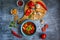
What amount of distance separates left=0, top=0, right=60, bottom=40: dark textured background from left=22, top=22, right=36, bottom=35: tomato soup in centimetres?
12

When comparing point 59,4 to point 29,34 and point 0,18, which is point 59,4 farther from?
point 0,18

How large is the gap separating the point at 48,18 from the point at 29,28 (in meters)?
0.32

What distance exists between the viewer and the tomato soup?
8.29 feet

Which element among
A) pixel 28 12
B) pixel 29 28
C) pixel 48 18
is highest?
pixel 28 12

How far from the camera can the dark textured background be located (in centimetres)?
251

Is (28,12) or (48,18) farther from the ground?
(28,12)

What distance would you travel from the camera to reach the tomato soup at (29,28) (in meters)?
2.53

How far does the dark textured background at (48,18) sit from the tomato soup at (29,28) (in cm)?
12

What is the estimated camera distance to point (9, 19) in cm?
253

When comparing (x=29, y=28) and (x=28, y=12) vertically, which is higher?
(x=28, y=12)

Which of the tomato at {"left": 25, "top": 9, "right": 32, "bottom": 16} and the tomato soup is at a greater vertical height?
the tomato at {"left": 25, "top": 9, "right": 32, "bottom": 16}

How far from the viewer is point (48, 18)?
2.58 meters

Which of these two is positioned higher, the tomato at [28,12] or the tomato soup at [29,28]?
the tomato at [28,12]

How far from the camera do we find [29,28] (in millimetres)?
2539
